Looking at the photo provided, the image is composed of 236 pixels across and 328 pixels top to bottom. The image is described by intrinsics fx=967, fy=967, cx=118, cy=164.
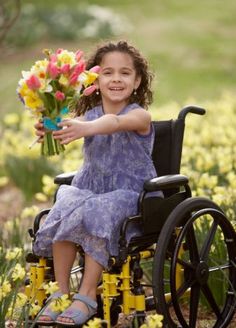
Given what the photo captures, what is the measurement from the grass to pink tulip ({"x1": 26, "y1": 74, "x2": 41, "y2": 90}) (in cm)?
941

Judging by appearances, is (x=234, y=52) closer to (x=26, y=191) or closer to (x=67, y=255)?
(x=26, y=191)

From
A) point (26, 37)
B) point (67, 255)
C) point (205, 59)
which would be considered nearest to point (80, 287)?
point (67, 255)

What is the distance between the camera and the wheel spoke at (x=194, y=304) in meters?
4.11

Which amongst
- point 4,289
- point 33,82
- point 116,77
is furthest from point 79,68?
point 4,289

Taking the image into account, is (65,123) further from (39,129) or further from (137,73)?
(137,73)

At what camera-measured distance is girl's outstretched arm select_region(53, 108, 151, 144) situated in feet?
12.6

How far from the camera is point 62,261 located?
403cm

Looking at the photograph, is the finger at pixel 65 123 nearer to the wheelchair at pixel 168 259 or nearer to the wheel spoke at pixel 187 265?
the wheelchair at pixel 168 259

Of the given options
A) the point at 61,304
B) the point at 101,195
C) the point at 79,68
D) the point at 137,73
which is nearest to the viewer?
the point at 61,304

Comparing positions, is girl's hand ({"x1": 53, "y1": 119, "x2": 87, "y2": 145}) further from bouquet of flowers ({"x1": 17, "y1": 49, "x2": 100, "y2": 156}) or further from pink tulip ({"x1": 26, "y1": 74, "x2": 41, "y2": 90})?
pink tulip ({"x1": 26, "y1": 74, "x2": 41, "y2": 90})

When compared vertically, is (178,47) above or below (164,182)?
above

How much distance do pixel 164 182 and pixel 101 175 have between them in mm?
311

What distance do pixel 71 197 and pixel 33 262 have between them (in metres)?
0.36

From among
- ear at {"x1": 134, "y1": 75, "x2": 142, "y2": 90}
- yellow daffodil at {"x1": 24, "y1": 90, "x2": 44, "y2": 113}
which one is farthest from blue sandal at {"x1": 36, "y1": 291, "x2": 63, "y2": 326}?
ear at {"x1": 134, "y1": 75, "x2": 142, "y2": 90}
